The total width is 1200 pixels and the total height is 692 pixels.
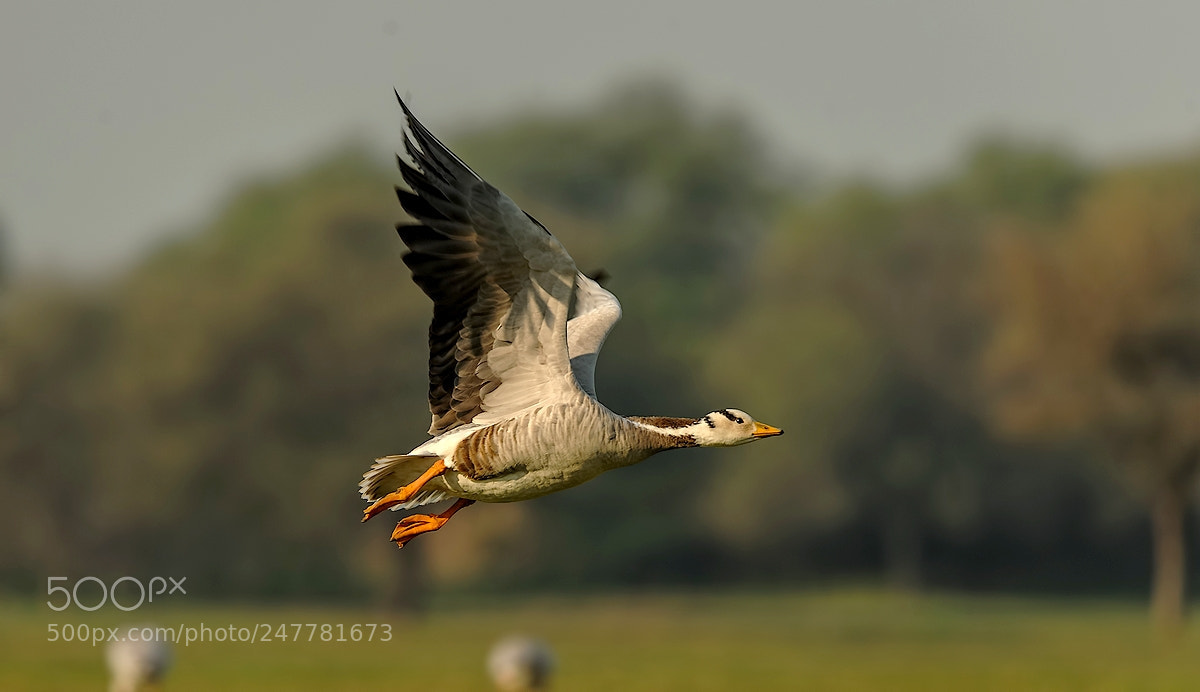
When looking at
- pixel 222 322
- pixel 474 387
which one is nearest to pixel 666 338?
pixel 222 322

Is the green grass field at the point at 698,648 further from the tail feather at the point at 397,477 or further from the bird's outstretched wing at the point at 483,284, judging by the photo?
the bird's outstretched wing at the point at 483,284

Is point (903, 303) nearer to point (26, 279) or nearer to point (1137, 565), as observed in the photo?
point (1137, 565)

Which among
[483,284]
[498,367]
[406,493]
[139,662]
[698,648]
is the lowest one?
[698,648]

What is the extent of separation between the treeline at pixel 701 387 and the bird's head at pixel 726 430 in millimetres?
36572

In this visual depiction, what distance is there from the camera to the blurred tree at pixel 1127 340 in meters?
45.8

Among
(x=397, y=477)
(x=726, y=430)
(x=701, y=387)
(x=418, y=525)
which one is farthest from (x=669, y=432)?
(x=701, y=387)

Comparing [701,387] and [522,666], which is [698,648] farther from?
[701,387]

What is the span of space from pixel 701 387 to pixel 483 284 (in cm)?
5246

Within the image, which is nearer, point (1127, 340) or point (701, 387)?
point (1127, 340)

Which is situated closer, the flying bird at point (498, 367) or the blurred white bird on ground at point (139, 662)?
the flying bird at point (498, 367)

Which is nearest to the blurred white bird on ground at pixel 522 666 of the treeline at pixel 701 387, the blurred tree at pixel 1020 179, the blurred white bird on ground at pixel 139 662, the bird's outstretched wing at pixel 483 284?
the blurred white bird on ground at pixel 139 662

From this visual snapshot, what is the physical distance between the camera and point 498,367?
11.3m

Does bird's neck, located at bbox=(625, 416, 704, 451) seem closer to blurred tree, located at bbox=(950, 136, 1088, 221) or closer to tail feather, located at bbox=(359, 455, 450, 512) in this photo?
tail feather, located at bbox=(359, 455, 450, 512)

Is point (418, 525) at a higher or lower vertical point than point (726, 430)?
lower
